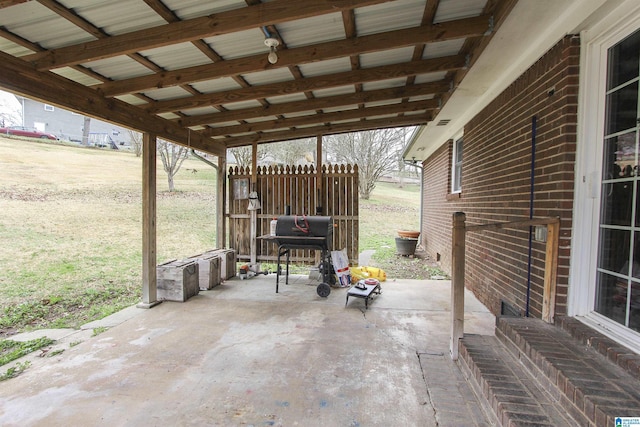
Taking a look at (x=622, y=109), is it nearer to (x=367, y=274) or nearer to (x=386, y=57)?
(x=386, y=57)

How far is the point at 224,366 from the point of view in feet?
8.48

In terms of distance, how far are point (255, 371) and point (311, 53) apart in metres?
2.89

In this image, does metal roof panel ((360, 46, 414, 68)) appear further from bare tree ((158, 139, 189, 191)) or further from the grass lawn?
bare tree ((158, 139, 189, 191))

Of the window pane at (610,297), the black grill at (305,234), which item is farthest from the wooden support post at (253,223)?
the window pane at (610,297)

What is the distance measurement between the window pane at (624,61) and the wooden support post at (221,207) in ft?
19.0

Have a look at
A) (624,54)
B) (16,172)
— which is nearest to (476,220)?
(624,54)

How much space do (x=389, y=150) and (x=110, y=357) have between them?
1461 cm

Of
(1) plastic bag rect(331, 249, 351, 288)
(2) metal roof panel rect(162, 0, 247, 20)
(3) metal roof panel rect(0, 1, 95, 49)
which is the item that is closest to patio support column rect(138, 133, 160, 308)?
(3) metal roof panel rect(0, 1, 95, 49)

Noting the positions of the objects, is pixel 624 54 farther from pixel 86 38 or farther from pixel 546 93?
pixel 86 38

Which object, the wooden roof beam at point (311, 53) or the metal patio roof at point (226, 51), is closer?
the metal patio roof at point (226, 51)

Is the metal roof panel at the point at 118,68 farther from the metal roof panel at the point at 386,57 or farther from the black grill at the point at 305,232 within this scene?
the black grill at the point at 305,232

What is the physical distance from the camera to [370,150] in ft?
49.8

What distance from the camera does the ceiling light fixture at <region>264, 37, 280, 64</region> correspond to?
2635mm

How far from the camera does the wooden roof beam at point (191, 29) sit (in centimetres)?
216
